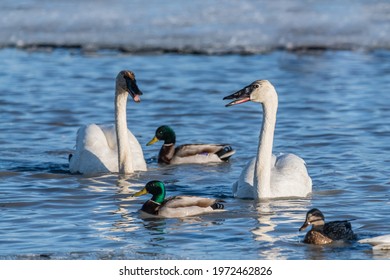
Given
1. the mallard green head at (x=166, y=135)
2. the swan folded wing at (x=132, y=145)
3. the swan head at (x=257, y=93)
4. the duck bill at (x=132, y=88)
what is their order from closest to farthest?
1. the swan head at (x=257, y=93)
2. the duck bill at (x=132, y=88)
3. the swan folded wing at (x=132, y=145)
4. the mallard green head at (x=166, y=135)

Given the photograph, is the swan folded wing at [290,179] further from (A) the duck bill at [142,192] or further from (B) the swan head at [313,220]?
(B) the swan head at [313,220]

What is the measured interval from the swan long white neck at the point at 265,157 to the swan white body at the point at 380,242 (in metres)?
2.31

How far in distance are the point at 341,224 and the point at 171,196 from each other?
90.2 inches

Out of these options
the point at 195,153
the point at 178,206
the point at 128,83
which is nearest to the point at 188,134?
the point at 195,153

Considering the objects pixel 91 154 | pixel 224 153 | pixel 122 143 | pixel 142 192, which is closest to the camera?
pixel 142 192

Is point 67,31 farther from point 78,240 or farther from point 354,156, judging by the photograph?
point 78,240

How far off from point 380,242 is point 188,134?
6.83m

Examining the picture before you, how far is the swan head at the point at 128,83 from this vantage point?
1271 cm

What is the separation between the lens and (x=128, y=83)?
12875 millimetres

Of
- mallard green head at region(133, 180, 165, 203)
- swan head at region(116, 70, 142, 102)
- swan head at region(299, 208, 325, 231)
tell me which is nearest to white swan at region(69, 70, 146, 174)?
swan head at region(116, 70, 142, 102)

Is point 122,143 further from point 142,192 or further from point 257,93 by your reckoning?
point 257,93

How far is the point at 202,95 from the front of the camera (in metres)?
18.4

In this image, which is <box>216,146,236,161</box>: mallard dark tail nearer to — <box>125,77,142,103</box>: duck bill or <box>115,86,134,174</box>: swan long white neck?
<box>115,86,134,174</box>: swan long white neck

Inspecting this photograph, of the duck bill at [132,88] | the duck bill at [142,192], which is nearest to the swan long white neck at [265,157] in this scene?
the duck bill at [142,192]
